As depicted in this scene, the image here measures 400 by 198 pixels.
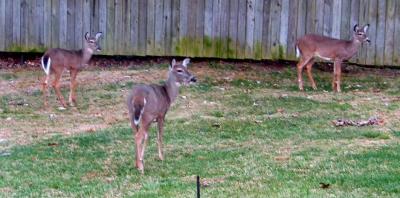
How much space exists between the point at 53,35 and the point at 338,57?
17.7 ft

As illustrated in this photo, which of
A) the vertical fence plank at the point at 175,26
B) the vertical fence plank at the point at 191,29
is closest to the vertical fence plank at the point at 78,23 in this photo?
the vertical fence plank at the point at 175,26

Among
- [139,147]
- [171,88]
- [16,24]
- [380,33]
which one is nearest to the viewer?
[139,147]

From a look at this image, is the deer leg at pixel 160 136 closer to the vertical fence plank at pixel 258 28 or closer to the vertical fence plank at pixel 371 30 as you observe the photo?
the vertical fence plank at pixel 258 28

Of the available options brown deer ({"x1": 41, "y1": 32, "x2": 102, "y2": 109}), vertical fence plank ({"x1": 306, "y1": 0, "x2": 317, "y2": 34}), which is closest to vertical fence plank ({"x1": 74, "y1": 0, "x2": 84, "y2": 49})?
brown deer ({"x1": 41, "y1": 32, "x2": 102, "y2": 109})

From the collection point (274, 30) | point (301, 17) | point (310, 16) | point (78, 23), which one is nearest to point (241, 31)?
point (274, 30)

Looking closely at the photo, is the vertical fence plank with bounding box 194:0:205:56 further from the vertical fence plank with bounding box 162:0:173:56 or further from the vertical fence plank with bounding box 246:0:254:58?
the vertical fence plank with bounding box 246:0:254:58

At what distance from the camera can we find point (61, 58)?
46.0 feet

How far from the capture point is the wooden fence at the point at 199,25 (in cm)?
1717

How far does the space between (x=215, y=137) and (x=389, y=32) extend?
22.6 ft

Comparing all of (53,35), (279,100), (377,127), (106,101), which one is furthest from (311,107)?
(53,35)

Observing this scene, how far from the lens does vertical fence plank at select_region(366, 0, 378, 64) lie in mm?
17141

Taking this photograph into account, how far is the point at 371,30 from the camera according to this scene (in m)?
17.2

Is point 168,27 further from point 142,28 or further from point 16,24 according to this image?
point 16,24

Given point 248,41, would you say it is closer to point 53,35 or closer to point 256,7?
point 256,7
